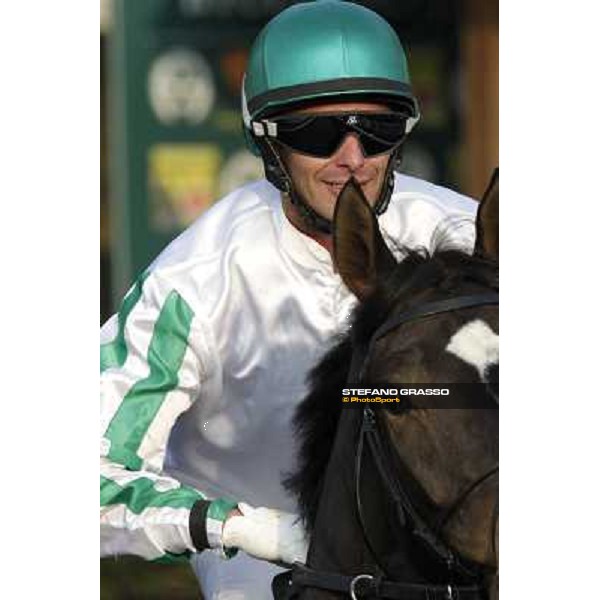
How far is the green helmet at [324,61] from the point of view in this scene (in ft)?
13.4

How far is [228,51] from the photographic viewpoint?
420 centimetres

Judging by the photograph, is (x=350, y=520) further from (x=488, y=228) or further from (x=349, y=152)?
(x=349, y=152)

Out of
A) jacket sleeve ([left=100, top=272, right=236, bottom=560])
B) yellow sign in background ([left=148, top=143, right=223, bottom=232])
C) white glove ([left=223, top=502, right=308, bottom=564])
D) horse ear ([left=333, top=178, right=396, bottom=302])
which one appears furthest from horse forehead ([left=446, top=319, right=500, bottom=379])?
yellow sign in background ([left=148, top=143, right=223, bottom=232])

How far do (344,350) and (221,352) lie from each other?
0.38 meters

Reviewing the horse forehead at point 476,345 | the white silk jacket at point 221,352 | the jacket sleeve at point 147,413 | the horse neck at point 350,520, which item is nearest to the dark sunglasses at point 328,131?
the white silk jacket at point 221,352

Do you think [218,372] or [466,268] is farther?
[218,372]

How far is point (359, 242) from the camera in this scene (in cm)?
390

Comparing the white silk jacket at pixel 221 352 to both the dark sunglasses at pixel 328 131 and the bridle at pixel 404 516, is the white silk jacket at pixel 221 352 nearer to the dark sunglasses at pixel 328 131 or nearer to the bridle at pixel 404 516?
the dark sunglasses at pixel 328 131

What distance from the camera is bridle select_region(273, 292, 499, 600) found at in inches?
140

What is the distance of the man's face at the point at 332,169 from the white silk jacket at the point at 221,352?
0.34ft
